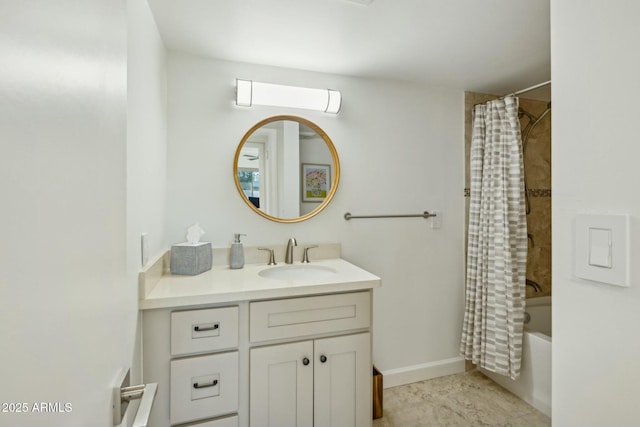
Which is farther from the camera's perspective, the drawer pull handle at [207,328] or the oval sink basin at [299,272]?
the oval sink basin at [299,272]

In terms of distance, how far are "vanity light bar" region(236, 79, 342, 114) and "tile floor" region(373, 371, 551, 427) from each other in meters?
2.01

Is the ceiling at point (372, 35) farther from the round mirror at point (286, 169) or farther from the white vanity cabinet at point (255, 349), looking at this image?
the white vanity cabinet at point (255, 349)

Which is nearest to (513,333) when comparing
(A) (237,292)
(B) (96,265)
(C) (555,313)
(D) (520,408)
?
(D) (520,408)

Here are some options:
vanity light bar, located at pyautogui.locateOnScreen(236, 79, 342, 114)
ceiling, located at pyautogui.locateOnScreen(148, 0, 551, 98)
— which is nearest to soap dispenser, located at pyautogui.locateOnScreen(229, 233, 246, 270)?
vanity light bar, located at pyautogui.locateOnScreen(236, 79, 342, 114)

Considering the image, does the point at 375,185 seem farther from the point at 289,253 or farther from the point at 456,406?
the point at 456,406

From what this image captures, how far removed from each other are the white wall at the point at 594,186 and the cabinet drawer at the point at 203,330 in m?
1.19

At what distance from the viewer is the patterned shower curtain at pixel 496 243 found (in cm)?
210

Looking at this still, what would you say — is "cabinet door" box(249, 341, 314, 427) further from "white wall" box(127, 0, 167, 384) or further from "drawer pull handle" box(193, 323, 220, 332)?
"white wall" box(127, 0, 167, 384)

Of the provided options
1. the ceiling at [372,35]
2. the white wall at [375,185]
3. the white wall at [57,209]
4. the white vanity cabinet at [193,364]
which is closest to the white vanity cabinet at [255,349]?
the white vanity cabinet at [193,364]

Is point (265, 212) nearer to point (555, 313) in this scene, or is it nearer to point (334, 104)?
point (334, 104)

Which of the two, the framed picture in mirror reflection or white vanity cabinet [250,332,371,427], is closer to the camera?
white vanity cabinet [250,332,371,427]

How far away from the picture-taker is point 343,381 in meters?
1.59

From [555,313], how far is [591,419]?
0.63 ft

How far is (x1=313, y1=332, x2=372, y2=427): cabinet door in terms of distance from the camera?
5.09ft
